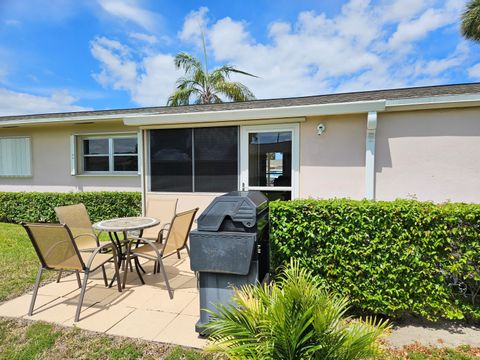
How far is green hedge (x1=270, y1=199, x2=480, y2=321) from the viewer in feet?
9.04

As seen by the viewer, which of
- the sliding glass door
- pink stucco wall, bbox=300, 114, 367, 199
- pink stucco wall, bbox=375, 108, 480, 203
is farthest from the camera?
the sliding glass door

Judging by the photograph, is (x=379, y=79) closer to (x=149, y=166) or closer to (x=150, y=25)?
(x=150, y=25)

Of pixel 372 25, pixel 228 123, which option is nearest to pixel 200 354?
pixel 228 123

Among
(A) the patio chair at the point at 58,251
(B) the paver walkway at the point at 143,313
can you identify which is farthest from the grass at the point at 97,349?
(A) the patio chair at the point at 58,251

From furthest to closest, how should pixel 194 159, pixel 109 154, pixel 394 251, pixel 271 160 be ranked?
pixel 109 154 → pixel 194 159 → pixel 271 160 → pixel 394 251

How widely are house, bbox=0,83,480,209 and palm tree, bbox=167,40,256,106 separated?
38.0ft

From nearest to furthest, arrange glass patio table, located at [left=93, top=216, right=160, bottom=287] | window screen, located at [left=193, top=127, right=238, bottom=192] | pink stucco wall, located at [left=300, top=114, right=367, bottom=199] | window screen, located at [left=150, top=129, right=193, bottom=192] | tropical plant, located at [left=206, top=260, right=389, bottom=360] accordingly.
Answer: tropical plant, located at [left=206, top=260, right=389, bottom=360] → glass patio table, located at [left=93, top=216, right=160, bottom=287] → pink stucco wall, located at [left=300, top=114, right=367, bottom=199] → window screen, located at [left=193, top=127, right=238, bottom=192] → window screen, located at [left=150, top=129, right=193, bottom=192]

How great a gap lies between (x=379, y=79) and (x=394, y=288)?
23.1 meters

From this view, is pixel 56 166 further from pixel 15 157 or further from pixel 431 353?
pixel 431 353

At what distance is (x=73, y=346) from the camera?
8.57 ft

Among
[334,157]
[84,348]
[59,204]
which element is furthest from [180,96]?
[84,348]

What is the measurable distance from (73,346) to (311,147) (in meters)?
5.12

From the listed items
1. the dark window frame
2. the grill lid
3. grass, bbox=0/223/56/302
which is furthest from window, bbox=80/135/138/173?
the grill lid

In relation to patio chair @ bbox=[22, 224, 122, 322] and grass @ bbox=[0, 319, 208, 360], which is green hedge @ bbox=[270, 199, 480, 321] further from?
patio chair @ bbox=[22, 224, 122, 322]
